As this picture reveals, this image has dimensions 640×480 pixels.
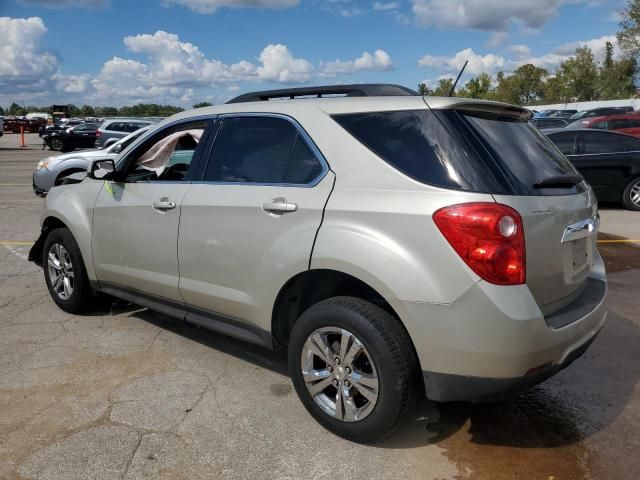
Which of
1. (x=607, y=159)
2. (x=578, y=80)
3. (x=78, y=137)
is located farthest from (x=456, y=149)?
(x=578, y=80)

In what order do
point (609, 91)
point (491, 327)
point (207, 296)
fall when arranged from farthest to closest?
point (609, 91), point (207, 296), point (491, 327)

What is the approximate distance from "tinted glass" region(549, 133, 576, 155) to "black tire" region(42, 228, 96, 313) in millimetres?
8542

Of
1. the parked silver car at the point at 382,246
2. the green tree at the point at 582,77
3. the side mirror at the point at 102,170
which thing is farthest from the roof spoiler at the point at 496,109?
the green tree at the point at 582,77

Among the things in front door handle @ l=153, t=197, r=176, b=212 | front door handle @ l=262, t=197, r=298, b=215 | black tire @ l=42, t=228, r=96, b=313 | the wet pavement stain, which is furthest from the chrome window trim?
black tire @ l=42, t=228, r=96, b=313

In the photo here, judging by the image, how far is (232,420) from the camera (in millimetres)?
3141

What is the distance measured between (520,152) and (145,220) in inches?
97.6

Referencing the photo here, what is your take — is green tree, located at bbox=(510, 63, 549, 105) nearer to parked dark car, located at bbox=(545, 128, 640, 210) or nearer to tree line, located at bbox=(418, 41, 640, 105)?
tree line, located at bbox=(418, 41, 640, 105)

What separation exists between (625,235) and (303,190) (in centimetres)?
698

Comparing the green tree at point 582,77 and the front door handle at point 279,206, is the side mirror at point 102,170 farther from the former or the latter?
the green tree at point 582,77

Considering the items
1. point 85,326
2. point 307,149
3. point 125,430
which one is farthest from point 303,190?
point 85,326

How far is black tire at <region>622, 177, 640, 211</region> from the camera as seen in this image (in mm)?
10312

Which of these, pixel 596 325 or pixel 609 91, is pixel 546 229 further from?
pixel 609 91

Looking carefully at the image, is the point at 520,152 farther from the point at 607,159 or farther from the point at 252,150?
the point at 607,159

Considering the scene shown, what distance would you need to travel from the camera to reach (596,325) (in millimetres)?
2969
